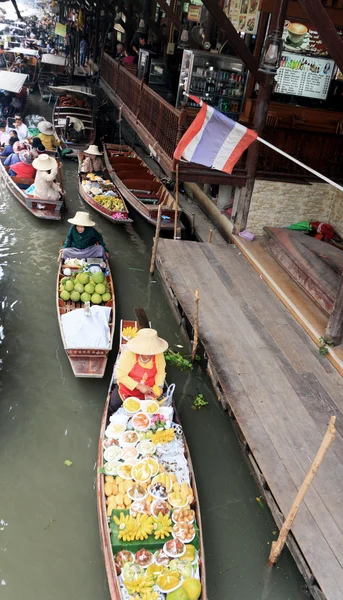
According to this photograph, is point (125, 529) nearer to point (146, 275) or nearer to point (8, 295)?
point (8, 295)

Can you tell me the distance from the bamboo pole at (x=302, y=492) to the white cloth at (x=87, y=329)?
3501mm

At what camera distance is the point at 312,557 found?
14.9 ft

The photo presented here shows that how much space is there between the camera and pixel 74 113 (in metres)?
19.5

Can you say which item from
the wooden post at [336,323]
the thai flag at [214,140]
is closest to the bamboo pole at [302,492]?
the wooden post at [336,323]

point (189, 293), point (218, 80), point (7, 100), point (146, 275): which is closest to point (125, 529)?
point (189, 293)

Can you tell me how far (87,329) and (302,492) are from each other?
165 inches

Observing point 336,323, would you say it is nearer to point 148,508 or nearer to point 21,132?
point 148,508

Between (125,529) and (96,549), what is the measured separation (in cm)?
63

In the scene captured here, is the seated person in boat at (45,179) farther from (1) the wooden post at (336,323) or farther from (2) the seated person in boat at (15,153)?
(1) the wooden post at (336,323)

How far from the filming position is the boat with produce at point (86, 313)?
23.4 feet

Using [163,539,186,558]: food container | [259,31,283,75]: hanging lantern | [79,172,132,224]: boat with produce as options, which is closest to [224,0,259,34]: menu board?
[259,31,283,75]: hanging lantern

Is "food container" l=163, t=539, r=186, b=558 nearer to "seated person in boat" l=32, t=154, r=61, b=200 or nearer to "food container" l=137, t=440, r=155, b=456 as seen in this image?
"food container" l=137, t=440, r=155, b=456

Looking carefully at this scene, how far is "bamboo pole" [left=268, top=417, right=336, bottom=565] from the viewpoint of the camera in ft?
13.9

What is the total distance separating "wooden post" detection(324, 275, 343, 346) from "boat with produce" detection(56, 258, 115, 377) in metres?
3.32
